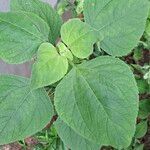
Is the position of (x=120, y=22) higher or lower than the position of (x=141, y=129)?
higher

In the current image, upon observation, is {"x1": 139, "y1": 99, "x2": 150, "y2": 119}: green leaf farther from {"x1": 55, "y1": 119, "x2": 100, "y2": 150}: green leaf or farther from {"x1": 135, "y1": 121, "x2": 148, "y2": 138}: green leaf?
{"x1": 55, "y1": 119, "x2": 100, "y2": 150}: green leaf

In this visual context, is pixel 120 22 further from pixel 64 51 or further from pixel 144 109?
pixel 144 109

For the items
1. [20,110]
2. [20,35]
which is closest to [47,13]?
[20,35]

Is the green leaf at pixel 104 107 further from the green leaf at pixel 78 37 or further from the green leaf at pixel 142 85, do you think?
the green leaf at pixel 142 85

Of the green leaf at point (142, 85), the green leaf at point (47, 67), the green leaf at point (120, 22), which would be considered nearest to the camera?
the green leaf at point (47, 67)

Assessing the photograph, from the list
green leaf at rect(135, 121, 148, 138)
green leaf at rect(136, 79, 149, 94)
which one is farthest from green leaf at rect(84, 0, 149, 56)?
green leaf at rect(135, 121, 148, 138)

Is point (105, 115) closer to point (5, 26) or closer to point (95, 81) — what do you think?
point (95, 81)

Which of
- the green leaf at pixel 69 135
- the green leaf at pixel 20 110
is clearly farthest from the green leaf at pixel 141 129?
the green leaf at pixel 20 110
